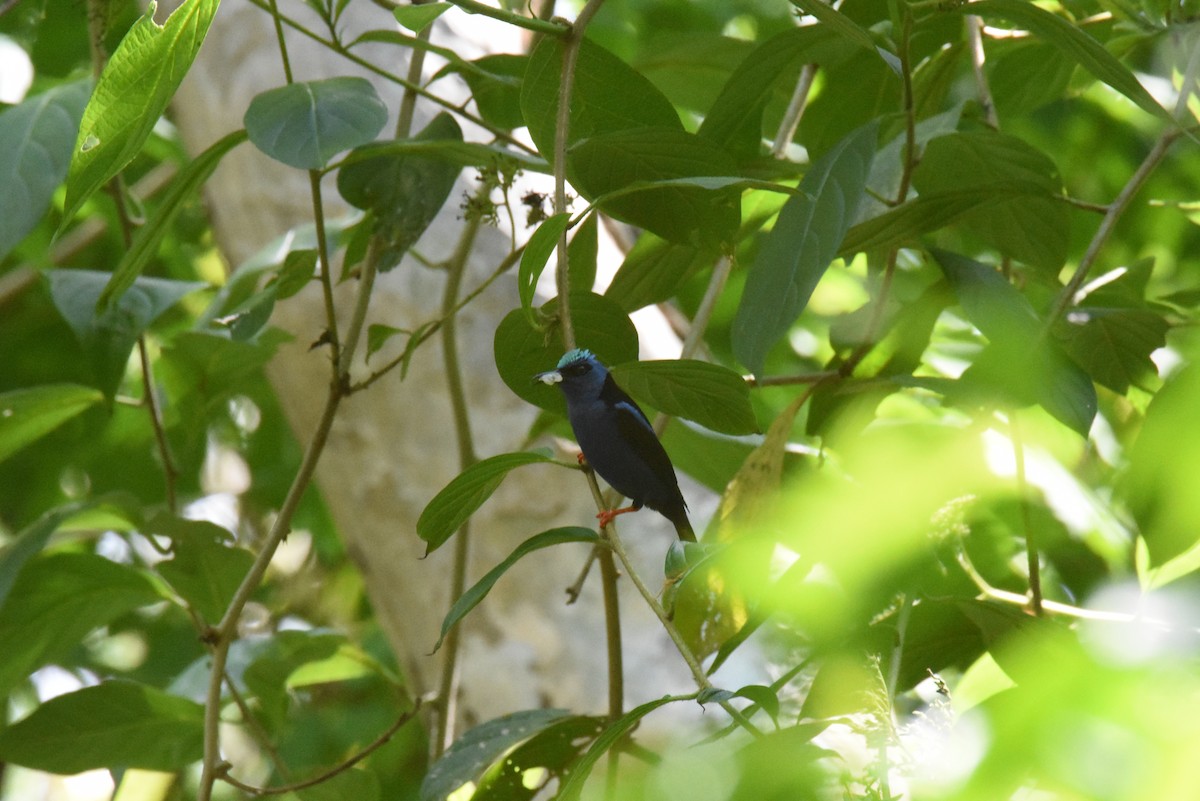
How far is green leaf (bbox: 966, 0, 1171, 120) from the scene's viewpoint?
120 centimetres

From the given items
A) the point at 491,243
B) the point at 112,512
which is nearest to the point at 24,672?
the point at 112,512

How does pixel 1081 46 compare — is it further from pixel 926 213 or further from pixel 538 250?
pixel 538 250

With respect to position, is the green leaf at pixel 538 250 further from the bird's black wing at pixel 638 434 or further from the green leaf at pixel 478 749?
the green leaf at pixel 478 749

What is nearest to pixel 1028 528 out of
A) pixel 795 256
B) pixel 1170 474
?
Answer: pixel 795 256

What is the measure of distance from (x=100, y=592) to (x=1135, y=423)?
73.1 inches

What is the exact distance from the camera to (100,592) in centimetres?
207


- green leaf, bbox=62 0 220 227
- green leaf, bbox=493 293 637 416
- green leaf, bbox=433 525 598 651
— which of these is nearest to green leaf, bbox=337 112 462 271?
green leaf, bbox=493 293 637 416

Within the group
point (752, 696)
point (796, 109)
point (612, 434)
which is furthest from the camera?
point (796, 109)

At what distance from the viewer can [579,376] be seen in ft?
4.41

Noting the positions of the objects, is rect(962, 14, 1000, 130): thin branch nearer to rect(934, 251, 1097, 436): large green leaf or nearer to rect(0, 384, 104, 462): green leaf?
rect(934, 251, 1097, 436): large green leaf

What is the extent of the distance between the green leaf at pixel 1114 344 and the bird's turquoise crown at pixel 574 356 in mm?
697

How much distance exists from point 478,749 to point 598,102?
2.86ft

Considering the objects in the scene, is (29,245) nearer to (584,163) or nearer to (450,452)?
(450,452)

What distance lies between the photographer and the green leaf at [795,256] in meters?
1.07
